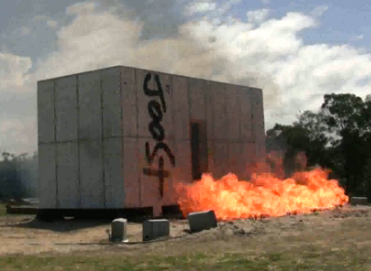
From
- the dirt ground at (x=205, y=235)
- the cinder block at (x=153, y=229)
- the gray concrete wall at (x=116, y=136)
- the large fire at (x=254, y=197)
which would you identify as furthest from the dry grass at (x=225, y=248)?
the large fire at (x=254, y=197)

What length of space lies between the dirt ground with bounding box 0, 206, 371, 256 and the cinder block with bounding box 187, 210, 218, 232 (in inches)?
15.4

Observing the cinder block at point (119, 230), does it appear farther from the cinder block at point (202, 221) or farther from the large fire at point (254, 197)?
the large fire at point (254, 197)

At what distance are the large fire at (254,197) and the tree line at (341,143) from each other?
2223 cm

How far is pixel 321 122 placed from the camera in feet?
208

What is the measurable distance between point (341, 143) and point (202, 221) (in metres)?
41.7

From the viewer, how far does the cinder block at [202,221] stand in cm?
2192

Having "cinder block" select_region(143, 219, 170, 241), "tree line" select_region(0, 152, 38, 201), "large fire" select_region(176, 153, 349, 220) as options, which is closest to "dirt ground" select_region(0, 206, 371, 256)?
"cinder block" select_region(143, 219, 170, 241)

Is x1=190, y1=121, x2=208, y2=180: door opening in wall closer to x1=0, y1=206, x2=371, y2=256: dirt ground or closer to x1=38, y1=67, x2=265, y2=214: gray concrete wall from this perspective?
x1=38, y1=67, x2=265, y2=214: gray concrete wall

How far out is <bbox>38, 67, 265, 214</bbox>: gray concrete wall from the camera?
96.0ft

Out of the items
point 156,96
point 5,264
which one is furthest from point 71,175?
point 5,264

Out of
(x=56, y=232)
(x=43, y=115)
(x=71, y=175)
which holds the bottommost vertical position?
(x=56, y=232)

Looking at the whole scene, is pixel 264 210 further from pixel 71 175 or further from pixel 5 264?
pixel 5 264

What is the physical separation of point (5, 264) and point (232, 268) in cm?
643

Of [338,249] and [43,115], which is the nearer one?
[338,249]
